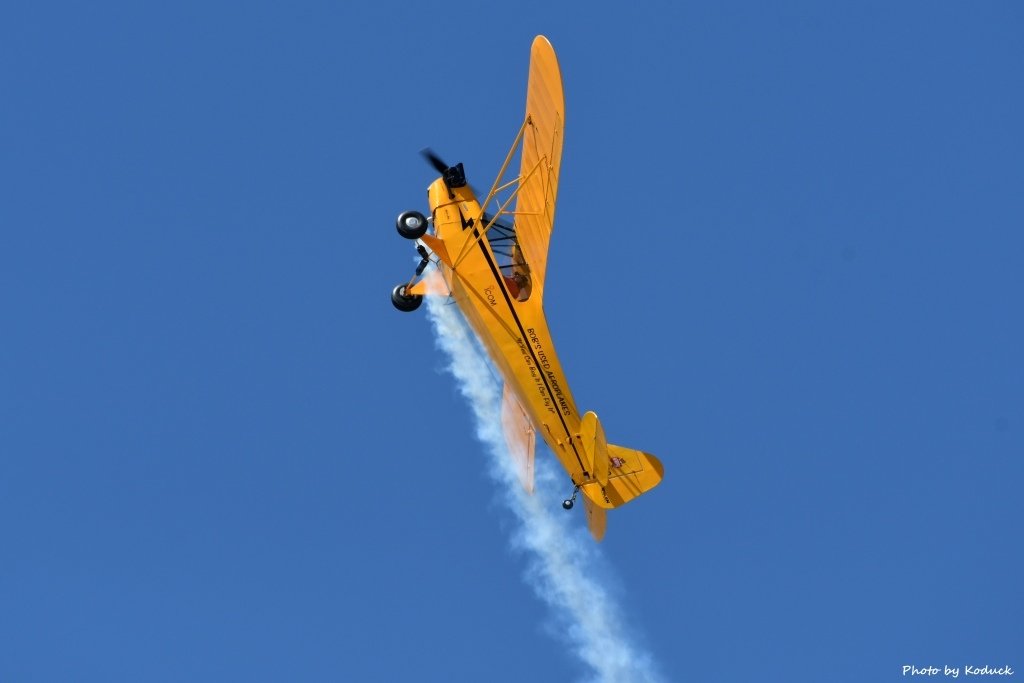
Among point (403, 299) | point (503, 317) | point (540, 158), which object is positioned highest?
point (540, 158)

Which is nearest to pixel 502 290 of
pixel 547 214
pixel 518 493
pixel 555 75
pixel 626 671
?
pixel 547 214

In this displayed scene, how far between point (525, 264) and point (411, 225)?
205 cm

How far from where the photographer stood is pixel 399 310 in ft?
116

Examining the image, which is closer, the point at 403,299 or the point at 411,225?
the point at 411,225

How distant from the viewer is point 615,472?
35.4m

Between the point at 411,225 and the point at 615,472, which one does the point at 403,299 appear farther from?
the point at 615,472

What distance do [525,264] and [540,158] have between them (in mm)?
1776

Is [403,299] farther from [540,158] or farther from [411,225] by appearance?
[540,158]

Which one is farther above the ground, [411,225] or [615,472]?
[411,225]

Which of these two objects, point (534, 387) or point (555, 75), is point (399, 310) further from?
point (555, 75)

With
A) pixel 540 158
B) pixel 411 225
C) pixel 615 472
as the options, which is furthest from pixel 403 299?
pixel 615 472

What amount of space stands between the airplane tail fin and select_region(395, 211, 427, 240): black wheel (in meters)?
4.19

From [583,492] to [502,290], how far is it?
3.95 m

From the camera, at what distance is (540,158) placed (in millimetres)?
34156
